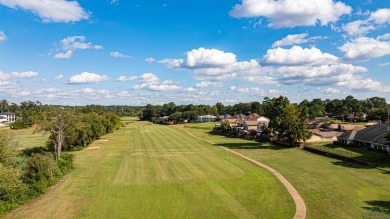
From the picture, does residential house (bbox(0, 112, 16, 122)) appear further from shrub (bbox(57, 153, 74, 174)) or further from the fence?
the fence

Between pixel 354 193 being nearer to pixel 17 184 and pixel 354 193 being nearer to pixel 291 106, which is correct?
pixel 17 184

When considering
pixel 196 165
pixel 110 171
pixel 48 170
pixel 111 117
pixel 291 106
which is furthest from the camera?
pixel 111 117

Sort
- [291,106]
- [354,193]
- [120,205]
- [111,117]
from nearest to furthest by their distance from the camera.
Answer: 1. [120,205]
2. [354,193]
3. [291,106]
4. [111,117]

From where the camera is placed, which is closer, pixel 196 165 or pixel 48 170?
pixel 48 170

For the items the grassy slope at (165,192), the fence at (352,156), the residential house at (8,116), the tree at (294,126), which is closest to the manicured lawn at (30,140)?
the grassy slope at (165,192)

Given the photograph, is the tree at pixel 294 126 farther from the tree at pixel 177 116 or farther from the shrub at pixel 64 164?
the tree at pixel 177 116

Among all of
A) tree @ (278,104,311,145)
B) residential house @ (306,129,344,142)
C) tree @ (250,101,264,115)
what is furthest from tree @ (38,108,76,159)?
tree @ (250,101,264,115)


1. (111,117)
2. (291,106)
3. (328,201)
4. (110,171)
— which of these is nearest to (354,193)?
(328,201)
